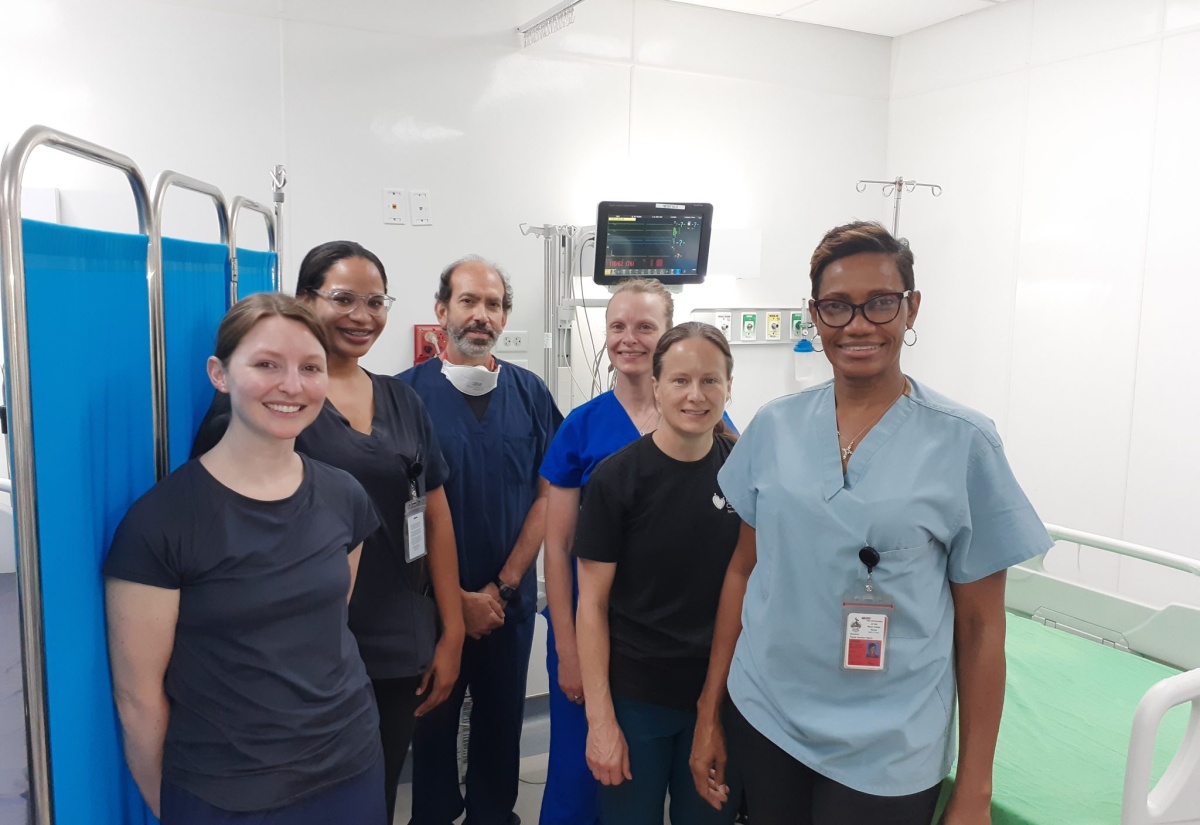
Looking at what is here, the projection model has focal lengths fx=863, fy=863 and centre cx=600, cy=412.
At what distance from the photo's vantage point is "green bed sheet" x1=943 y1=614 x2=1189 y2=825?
1616mm

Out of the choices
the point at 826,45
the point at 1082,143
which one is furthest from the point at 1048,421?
the point at 826,45

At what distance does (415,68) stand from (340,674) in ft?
9.19

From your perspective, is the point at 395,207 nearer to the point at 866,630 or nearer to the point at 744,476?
the point at 744,476

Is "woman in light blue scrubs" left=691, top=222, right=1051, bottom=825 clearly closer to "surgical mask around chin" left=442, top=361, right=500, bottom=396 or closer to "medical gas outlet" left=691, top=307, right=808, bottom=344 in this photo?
"surgical mask around chin" left=442, top=361, right=500, bottom=396

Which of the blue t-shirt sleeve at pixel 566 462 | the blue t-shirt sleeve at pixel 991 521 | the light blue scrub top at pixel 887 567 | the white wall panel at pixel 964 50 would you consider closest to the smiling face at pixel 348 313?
the blue t-shirt sleeve at pixel 566 462

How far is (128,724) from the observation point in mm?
1239

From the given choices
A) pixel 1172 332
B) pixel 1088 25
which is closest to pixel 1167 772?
pixel 1172 332

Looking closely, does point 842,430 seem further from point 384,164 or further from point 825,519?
point 384,164

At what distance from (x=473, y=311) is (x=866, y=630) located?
1.32m

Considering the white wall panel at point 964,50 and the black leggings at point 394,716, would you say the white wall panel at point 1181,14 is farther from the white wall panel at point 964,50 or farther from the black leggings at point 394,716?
the black leggings at point 394,716

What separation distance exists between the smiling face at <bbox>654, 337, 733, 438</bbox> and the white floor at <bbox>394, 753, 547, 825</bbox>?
153 cm

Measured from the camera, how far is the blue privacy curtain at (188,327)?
152cm

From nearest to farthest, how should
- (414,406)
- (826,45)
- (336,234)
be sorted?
(414,406), (336,234), (826,45)

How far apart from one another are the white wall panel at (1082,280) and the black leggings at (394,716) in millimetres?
3143
